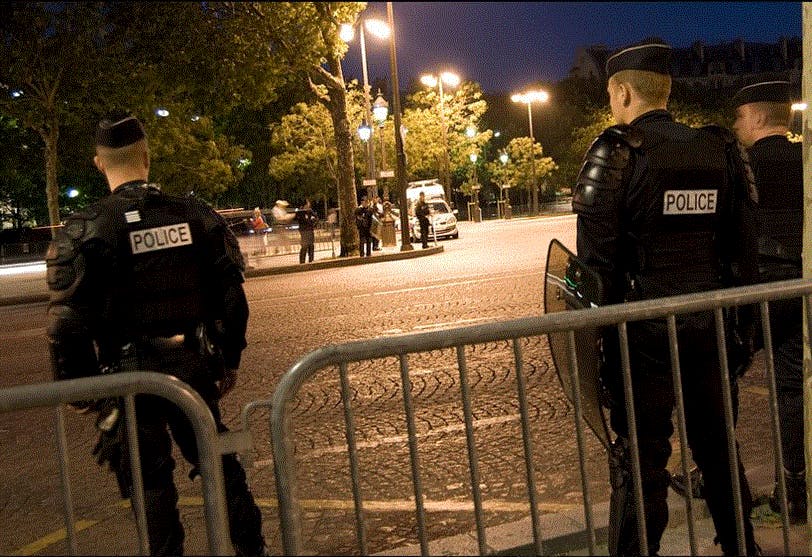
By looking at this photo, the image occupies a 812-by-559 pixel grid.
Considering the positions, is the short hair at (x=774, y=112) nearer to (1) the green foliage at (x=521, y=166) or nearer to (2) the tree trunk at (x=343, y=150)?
(2) the tree trunk at (x=343, y=150)

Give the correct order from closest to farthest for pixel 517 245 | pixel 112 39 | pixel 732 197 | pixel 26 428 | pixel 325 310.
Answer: pixel 732 197
pixel 26 428
pixel 325 310
pixel 517 245
pixel 112 39

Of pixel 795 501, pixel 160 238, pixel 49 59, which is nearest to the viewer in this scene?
pixel 160 238

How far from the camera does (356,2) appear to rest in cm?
2200

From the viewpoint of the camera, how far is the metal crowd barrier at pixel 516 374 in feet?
7.75

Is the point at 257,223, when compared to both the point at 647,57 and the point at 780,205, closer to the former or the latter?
the point at 780,205

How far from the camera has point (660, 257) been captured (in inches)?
119

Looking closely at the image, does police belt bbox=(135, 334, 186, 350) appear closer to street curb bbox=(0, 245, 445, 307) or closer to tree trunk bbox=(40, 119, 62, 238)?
street curb bbox=(0, 245, 445, 307)

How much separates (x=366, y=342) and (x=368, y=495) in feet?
7.37

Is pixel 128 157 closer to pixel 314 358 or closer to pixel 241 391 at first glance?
pixel 314 358

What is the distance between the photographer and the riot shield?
2871 mm

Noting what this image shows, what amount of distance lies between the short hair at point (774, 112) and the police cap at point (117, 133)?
286 cm

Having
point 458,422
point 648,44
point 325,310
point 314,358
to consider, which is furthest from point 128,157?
point 325,310

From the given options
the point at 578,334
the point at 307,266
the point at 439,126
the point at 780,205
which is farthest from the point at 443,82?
the point at 578,334

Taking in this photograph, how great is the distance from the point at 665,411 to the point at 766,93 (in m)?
1.93
